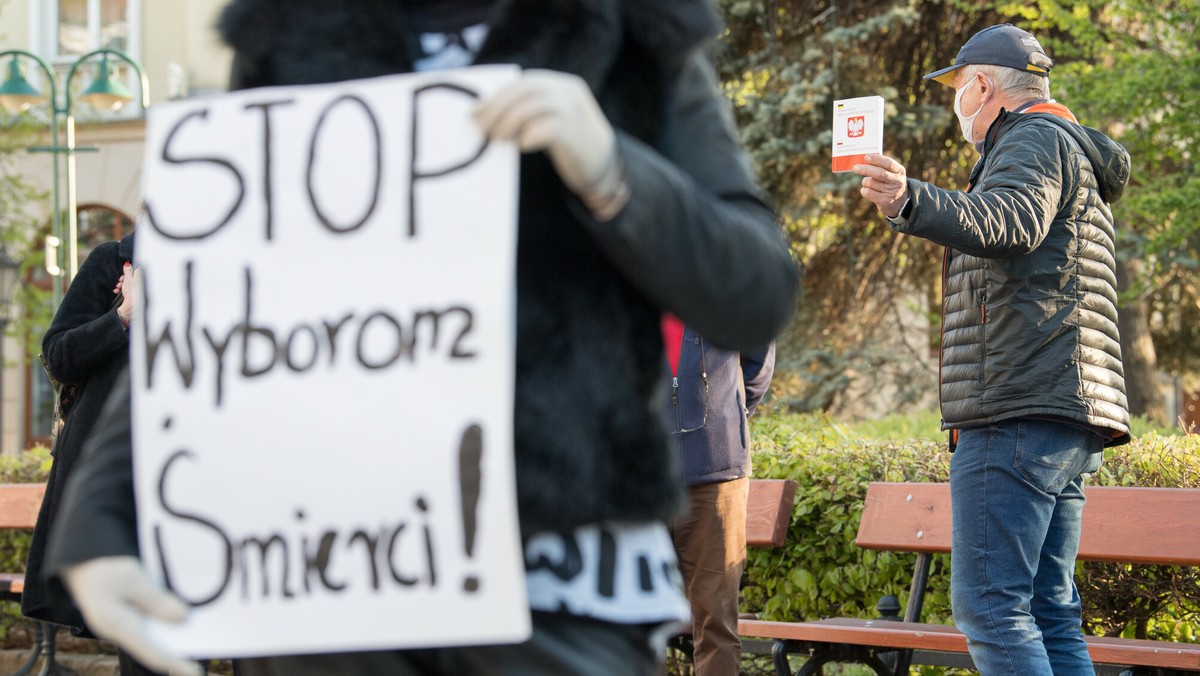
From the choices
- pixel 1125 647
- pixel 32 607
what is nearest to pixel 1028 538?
pixel 1125 647

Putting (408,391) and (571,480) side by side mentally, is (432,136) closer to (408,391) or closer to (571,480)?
(408,391)

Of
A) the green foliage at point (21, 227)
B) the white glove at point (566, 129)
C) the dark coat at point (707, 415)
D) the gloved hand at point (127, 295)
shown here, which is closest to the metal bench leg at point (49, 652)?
the gloved hand at point (127, 295)

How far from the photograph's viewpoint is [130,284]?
4.90 m

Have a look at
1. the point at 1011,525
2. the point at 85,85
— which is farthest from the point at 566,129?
the point at 85,85

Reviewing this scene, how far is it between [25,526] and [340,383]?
22.4ft

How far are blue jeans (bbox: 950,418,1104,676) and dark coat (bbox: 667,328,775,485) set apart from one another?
117 centimetres

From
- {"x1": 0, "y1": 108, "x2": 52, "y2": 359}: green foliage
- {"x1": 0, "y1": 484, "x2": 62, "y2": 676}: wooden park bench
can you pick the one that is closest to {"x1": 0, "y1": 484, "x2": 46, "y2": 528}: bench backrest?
{"x1": 0, "y1": 484, "x2": 62, "y2": 676}: wooden park bench

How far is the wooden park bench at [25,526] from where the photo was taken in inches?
278

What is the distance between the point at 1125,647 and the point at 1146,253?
24.2 feet

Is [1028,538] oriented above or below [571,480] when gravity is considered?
below

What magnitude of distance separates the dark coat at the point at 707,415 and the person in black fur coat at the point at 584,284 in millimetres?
3457

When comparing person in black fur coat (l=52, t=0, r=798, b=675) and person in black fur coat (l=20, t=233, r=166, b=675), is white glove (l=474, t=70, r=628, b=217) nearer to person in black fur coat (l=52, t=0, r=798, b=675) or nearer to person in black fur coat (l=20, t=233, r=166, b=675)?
person in black fur coat (l=52, t=0, r=798, b=675)

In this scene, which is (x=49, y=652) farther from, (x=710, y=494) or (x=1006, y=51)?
(x=1006, y=51)

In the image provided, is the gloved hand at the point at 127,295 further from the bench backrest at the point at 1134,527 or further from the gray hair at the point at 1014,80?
the bench backrest at the point at 1134,527
